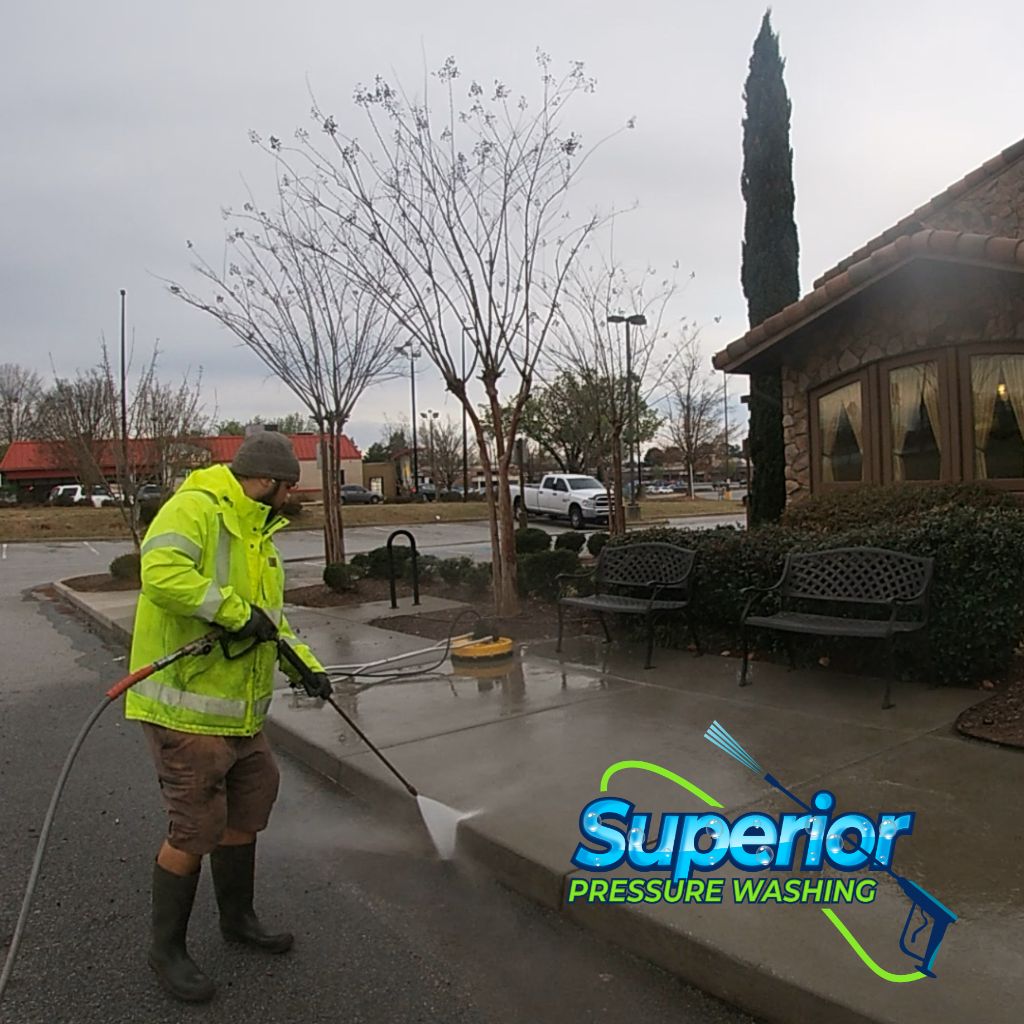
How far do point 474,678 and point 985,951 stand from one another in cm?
466

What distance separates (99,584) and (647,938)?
1511 cm

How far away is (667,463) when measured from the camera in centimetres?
9675

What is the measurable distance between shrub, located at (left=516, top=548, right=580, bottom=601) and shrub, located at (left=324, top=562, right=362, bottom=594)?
121 inches

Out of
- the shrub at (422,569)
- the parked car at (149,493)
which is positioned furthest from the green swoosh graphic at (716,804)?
the parked car at (149,493)

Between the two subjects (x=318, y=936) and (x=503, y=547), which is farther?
(x=503, y=547)

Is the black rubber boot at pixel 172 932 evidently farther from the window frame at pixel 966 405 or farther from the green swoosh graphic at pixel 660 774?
the window frame at pixel 966 405

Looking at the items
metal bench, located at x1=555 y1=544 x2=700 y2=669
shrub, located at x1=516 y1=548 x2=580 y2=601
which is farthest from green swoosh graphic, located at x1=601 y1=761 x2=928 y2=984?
shrub, located at x1=516 y1=548 x2=580 y2=601

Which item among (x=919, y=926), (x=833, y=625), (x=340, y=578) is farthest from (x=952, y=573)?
(x=340, y=578)

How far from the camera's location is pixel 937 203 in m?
11.6

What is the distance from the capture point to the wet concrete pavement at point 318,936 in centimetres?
299

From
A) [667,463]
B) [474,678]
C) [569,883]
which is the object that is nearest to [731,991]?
[569,883]

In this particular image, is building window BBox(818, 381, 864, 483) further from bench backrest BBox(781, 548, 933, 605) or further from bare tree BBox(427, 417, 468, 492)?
bare tree BBox(427, 417, 468, 492)

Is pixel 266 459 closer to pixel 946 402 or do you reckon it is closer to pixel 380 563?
pixel 946 402

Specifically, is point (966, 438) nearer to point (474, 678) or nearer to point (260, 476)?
point (474, 678)
